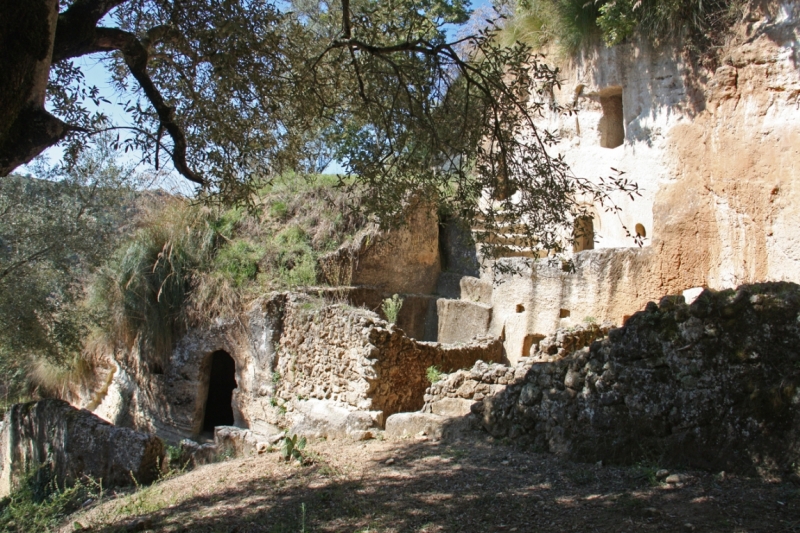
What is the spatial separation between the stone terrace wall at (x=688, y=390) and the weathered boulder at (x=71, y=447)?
539 centimetres

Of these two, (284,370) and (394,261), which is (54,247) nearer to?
(284,370)

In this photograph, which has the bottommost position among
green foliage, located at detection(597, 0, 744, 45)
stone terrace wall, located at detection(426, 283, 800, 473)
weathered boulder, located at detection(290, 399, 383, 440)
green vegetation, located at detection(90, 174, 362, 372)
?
weathered boulder, located at detection(290, 399, 383, 440)

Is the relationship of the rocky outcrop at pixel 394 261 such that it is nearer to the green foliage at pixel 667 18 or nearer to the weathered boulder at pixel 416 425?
the green foliage at pixel 667 18

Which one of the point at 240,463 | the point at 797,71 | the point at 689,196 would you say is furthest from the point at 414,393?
the point at 797,71

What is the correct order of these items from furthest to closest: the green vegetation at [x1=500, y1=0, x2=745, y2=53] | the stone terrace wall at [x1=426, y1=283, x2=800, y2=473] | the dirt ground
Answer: the green vegetation at [x1=500, y1=0, x2=745, y2=53] → the stone terrace wall at [x1=426, y1=283, x2=800, y2=473] → the dirt ground

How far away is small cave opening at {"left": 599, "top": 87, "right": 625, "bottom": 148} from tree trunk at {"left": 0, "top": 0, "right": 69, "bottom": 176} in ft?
45.1

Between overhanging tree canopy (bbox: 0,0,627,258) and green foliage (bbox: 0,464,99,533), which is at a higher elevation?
overhanging tree canopy (bbox: 0,0,627,258)

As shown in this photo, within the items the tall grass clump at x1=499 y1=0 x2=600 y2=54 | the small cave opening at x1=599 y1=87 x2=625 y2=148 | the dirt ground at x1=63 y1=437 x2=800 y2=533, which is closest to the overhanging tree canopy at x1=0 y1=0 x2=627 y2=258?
the dirt ground at x1=63 y1=437 x2=800 y2=533

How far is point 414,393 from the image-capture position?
10164 millimetres

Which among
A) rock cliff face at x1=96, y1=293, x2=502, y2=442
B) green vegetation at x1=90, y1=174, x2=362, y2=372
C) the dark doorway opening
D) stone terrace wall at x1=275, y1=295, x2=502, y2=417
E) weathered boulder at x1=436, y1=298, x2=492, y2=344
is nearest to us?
stone terrace wall at x1=275, y1=295, x2=502, y2=417

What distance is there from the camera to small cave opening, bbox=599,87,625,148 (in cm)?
1571

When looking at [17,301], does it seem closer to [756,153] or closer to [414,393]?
[414,393]

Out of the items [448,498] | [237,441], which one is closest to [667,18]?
[237,441]

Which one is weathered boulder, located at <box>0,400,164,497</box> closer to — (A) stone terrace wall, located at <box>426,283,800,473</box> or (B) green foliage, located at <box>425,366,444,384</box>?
(B) green foliage, located at <box>425,366,444,384</box>
